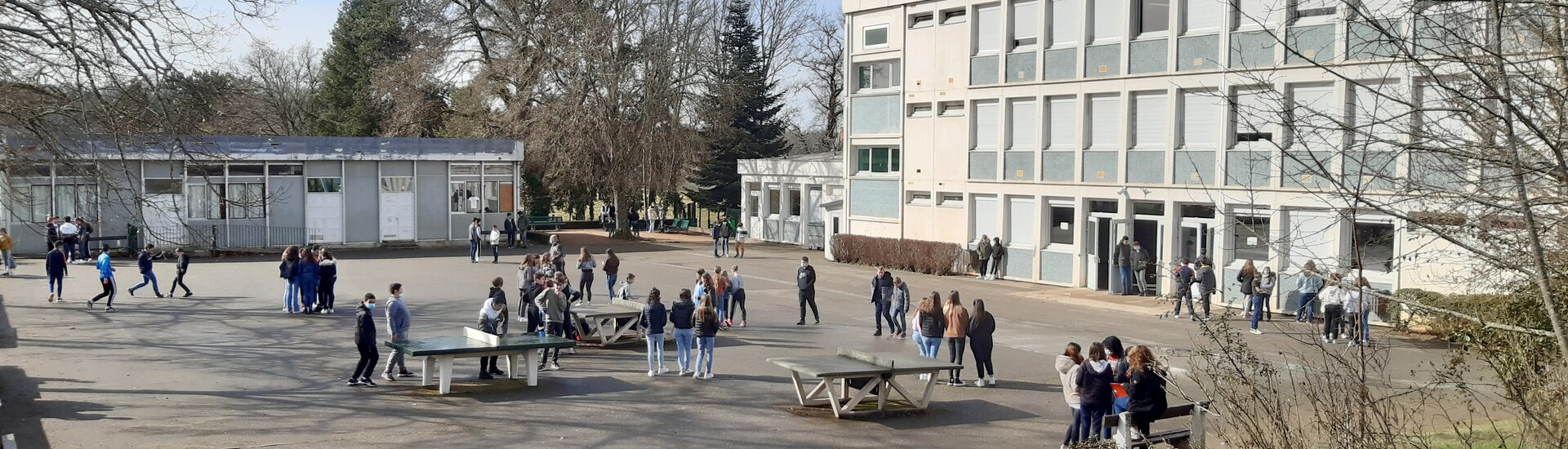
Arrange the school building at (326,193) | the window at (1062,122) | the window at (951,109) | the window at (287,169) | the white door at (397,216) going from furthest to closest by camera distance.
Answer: the white door at (397,216) → the window at (287,169) → the school building at (326,193) → the window at (951,109) → the window at (1062,122)

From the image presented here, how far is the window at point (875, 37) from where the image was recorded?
38656mm

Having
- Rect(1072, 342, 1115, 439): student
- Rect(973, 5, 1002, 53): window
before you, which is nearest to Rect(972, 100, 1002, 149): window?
Rect(973, 5, 1002, 53): window

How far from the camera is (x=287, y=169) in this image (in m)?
42.0

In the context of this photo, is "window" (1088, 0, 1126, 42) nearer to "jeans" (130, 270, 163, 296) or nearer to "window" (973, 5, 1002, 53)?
"window" (973, 5, 1002, 53)

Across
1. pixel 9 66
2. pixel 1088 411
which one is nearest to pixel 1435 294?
pixel 1088 411

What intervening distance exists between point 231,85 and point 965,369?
11.3 meters

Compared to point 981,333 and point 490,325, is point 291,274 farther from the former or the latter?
point 981,333

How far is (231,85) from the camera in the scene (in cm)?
1642

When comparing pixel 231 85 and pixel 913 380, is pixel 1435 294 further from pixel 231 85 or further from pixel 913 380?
pixel 231 85

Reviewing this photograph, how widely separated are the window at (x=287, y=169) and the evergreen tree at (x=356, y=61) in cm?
1797

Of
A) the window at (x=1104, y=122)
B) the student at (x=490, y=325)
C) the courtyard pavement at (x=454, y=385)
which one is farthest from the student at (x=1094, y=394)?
the window at (x=1104, y=122)

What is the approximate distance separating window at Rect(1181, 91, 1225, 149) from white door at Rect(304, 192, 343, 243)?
28875 mm

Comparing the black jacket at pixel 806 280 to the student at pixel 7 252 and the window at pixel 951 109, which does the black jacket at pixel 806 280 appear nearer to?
the window at pixel 951 109

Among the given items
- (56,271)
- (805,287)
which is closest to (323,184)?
(56,271)
